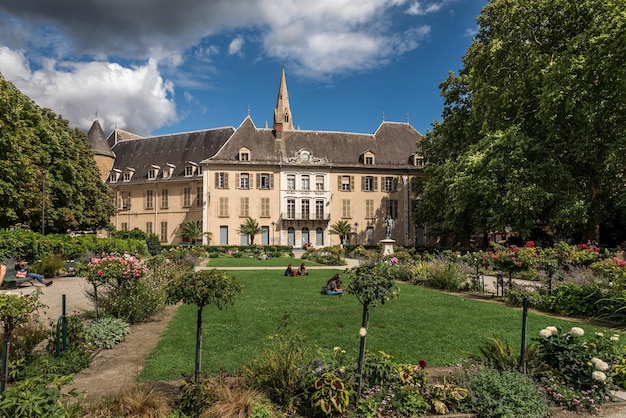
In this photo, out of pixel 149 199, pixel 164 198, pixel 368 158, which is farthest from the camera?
pixel 149 199

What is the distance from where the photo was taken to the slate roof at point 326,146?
3947cm

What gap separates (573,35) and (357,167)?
77.9 feet

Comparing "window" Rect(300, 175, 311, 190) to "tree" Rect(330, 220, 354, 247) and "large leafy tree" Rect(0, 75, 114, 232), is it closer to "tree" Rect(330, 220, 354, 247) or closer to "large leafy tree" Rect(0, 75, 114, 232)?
"tree" Rect(330, 220, 354, 247)

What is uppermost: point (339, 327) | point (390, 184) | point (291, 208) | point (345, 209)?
point (390, 184)

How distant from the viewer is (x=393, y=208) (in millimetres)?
41219

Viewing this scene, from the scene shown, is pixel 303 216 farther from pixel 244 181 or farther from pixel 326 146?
pixel 326 146

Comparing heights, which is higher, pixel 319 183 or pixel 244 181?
pixel 244 181

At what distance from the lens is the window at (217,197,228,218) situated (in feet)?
127

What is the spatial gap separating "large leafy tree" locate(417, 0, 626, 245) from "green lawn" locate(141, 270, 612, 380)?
362 inches

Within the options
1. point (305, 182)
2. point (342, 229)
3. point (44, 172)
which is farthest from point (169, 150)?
point (44, 172)

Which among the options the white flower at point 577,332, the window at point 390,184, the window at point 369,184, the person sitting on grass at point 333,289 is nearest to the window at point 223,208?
the window at point 369,184

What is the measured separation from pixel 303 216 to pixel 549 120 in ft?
83.8

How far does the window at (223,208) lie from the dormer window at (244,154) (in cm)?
426

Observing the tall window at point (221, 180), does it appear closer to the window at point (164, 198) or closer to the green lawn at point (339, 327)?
the window at point (164, 198)
